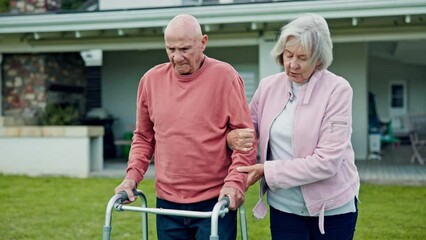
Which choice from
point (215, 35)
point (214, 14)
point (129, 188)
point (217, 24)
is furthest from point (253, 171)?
point (215, 35)

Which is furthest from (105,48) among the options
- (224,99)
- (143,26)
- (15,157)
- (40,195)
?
(224,99)

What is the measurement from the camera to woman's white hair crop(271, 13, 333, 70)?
2357mm

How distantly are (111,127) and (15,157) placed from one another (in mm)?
3330

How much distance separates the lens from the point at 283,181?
96.0 inches

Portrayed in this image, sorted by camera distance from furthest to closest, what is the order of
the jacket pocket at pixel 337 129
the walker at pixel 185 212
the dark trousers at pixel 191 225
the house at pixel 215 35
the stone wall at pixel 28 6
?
the stone wall at pixel 28 6, the house at pixel 215 35, the dark trousers at pixel 191 225, the jacket pocket at pixel 337 129, the walker at pixel 185 212

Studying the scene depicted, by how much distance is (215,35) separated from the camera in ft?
33.9

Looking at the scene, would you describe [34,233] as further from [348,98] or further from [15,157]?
[15,157]

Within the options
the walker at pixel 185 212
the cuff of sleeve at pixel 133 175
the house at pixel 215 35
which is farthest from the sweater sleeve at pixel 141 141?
the house at pixel 215 35

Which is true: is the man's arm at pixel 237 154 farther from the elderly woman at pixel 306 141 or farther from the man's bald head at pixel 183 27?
the man's bald head at pixel 183 27

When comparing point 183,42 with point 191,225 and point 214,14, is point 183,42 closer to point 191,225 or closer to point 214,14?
point 191,225

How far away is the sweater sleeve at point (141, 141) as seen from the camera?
2.73 metres

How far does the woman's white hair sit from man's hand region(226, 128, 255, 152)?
1.18ft

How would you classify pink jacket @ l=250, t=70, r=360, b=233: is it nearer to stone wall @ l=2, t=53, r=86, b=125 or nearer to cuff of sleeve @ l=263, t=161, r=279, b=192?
cuff of sleeve @ l=263, t=161, r=279, b=192

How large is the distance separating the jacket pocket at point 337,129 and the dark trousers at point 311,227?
1.17 ft
